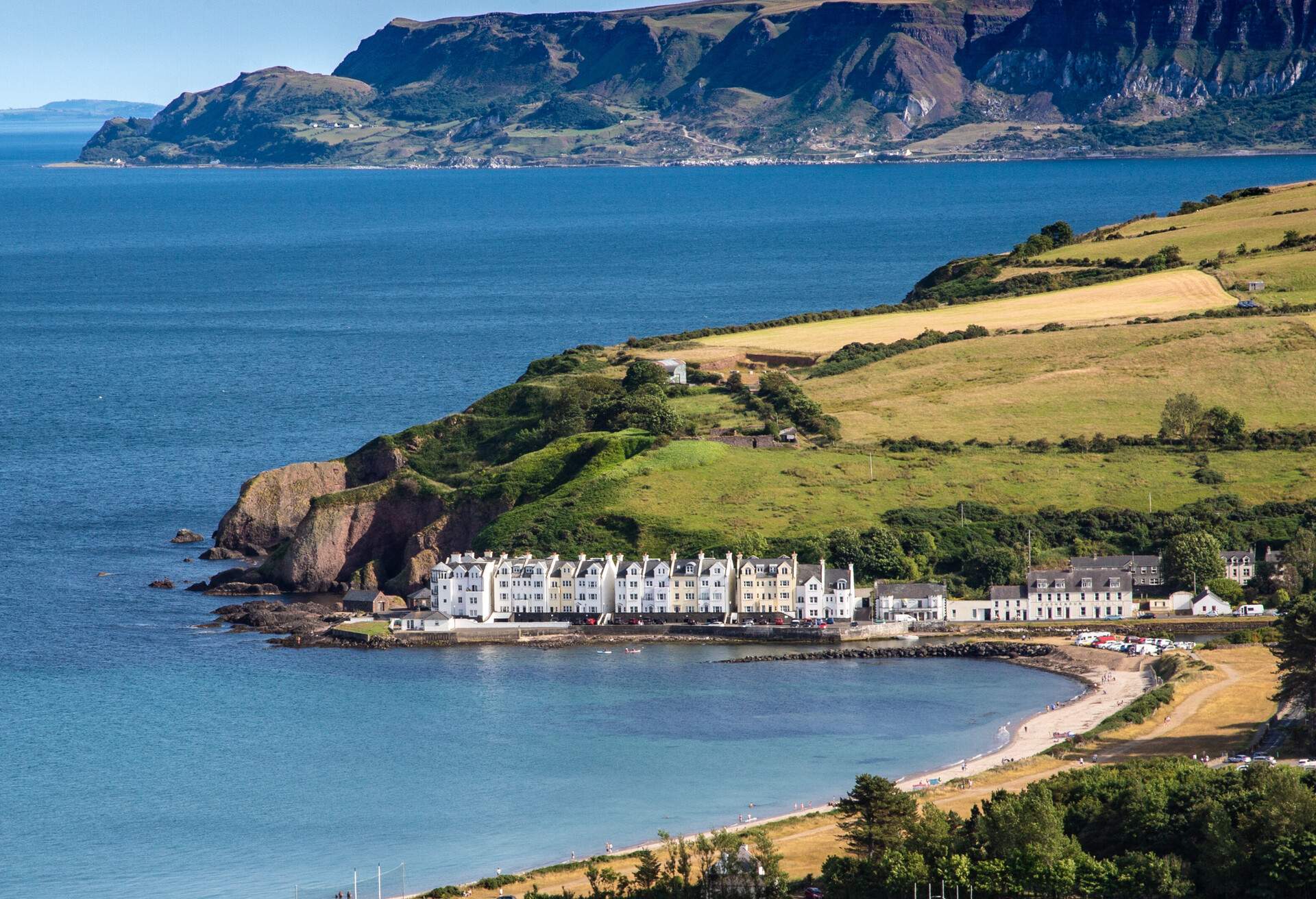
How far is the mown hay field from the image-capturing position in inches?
5566

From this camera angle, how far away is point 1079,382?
12494 centimetres

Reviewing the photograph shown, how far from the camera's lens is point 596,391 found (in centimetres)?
12506

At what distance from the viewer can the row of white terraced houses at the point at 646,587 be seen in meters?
97.3

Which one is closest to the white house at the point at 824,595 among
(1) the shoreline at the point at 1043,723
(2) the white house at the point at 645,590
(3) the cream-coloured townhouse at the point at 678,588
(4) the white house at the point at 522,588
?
(3) the cream-coloured townhouse at the point at 678,588

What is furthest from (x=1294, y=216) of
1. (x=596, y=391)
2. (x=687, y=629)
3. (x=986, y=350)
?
(x=687, y=629)

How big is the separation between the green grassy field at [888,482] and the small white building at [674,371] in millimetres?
16714

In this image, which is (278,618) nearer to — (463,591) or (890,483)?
(463,591)

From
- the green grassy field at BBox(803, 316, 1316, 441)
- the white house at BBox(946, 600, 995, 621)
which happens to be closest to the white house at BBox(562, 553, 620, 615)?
the white house at BBox(946, 600, 995, 621)

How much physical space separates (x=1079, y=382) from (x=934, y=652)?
38934mm

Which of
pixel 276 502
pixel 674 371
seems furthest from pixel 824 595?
pixel 674 371

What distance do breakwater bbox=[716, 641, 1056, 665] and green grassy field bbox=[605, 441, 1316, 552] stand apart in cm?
1146

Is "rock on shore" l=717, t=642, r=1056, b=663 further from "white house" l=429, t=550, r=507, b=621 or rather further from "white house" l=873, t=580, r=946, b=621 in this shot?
"white house" l=429, t=550, r=507, b=621

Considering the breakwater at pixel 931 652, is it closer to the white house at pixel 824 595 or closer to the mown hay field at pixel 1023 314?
the white house at pixel 824 595

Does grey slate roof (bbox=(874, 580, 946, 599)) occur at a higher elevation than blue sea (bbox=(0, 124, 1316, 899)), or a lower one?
higher
